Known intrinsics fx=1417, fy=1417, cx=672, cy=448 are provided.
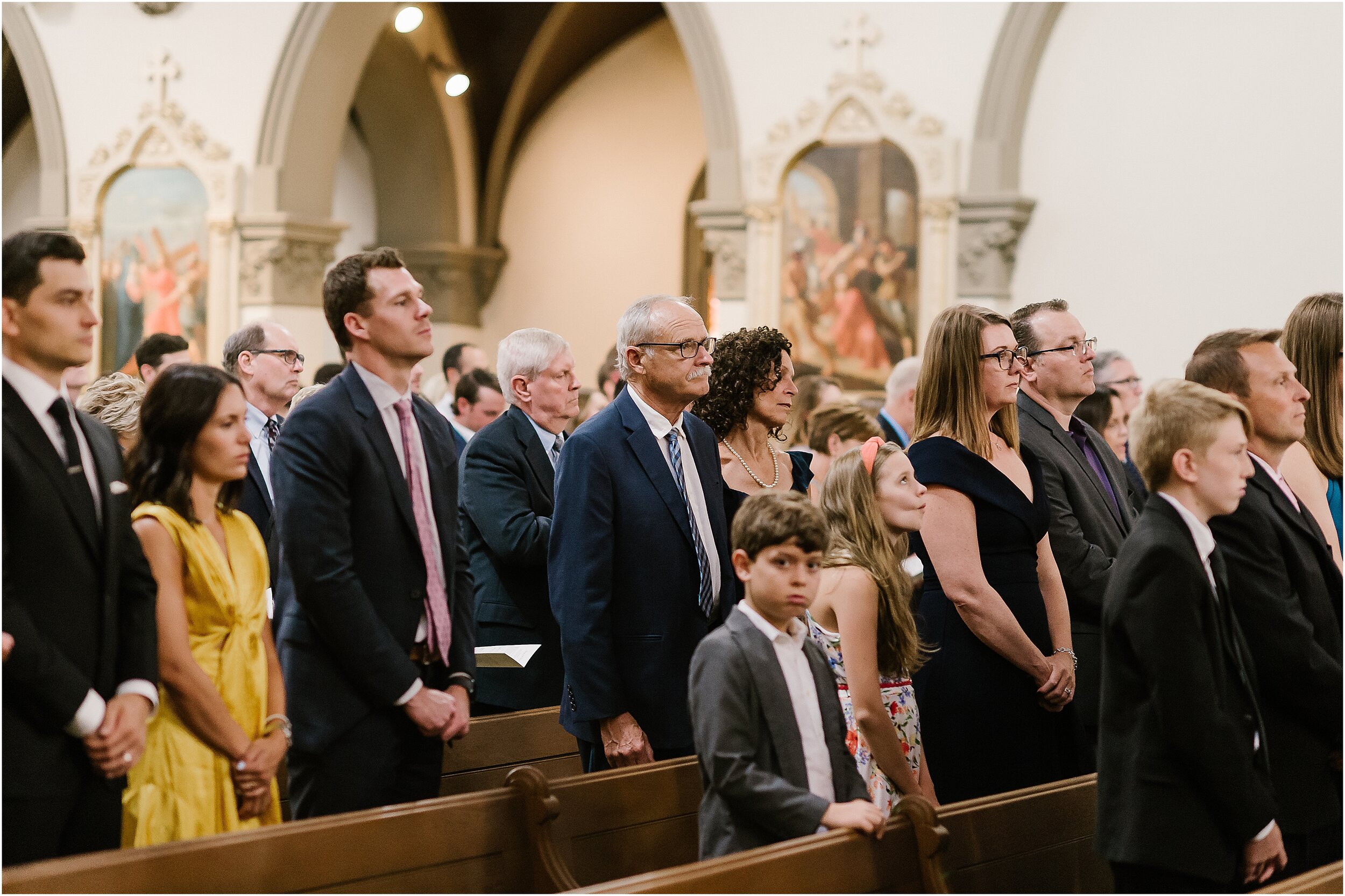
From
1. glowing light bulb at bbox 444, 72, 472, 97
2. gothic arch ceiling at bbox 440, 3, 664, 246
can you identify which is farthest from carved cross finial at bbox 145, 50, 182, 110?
gothic arch ceiling at bbox 440, 3, 664, 246

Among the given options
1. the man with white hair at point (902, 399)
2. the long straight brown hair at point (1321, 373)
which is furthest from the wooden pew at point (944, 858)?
the man with white hair at point (902, 399)

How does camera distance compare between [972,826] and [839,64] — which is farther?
[839,64]

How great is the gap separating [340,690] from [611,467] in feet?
2.87

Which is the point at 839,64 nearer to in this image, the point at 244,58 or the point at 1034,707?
the point at 244,58

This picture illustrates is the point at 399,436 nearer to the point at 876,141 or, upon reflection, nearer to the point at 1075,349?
the point at 1075,349

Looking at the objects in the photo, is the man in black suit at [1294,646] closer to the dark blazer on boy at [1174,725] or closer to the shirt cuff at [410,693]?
the dark blazer on boy at [1174,725]

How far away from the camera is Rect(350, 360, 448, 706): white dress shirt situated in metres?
3.03

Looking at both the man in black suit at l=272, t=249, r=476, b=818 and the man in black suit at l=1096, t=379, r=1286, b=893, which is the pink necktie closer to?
the man in black suit at l=272, t=249, r=476, b=818

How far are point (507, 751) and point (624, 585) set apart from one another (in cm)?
83

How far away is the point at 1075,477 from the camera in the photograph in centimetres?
396

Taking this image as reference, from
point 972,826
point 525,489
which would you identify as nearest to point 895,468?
point 972,826

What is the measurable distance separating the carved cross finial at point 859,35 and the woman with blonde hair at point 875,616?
6.31 m

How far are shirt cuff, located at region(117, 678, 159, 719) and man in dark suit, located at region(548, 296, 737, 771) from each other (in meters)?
1.01

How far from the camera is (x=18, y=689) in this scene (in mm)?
2406
